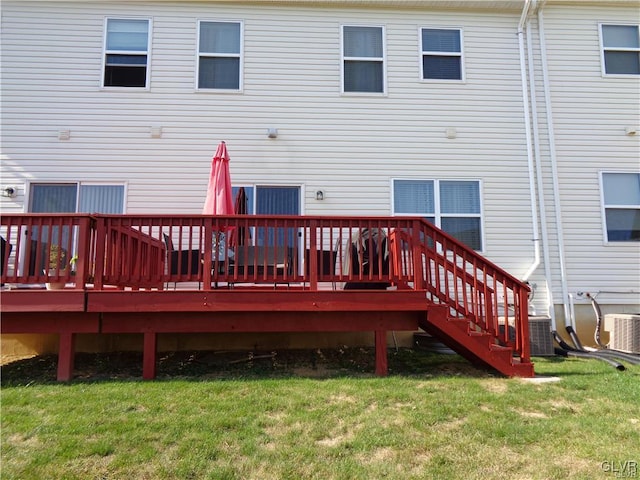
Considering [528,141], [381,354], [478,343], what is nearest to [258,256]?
[381,354]

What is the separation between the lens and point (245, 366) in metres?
5.45

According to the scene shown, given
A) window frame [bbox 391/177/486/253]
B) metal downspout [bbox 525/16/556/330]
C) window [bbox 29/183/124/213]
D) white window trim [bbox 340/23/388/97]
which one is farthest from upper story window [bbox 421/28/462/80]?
window [bbox 29/183/124/213]

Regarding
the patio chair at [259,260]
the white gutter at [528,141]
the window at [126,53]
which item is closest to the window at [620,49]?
the white gutter at [528,141]

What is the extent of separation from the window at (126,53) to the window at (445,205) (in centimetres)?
450

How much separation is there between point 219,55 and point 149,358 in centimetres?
498

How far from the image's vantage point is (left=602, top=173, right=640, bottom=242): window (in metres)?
7.34

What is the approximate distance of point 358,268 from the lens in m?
5.44

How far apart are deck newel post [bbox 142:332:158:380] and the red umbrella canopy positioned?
5.69 feet

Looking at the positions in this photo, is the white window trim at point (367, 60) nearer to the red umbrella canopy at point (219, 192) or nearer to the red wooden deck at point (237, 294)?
the red umbrella canopy at point (219, 192)

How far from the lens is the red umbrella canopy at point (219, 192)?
588 centimetres

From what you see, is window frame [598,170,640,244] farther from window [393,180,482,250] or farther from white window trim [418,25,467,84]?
white window trim [418,25,467,84]

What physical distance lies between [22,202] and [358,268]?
5202mm

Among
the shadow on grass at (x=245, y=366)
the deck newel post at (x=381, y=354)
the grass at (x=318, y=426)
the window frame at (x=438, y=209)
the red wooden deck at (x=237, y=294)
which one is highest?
the window frame at (x=438, y=209)

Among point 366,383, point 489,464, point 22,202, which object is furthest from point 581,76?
point 22,202
